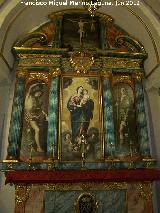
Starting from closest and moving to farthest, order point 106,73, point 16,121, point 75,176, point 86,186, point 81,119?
point 75,176 < point 86,186 < point 16,121 < point 81,119 < point 106,73

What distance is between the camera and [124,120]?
816 centimetres

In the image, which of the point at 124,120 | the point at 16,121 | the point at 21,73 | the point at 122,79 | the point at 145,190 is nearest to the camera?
the point at 145,190

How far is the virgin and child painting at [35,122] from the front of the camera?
24.8 ft

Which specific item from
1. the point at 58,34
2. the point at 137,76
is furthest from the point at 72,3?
the point at 137,76

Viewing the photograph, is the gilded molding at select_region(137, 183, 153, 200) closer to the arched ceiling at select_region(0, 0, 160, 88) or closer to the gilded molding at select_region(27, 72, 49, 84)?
the arched ceiling at select_region(0, 0, 160, 88)

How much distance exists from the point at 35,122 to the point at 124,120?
8.48 feet

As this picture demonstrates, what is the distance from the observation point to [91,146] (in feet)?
25.3

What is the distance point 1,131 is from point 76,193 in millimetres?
2809

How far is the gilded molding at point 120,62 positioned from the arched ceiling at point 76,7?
15.1 inches

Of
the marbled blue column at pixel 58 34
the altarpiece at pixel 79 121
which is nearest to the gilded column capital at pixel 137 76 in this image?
the altarpiece at pixel 79 121

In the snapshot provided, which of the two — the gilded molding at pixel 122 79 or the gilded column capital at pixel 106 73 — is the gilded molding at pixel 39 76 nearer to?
the gilded column capital at pixel 106 73

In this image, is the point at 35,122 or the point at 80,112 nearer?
the point at 35,122

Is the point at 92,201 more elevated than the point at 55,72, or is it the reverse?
the point at 55,72

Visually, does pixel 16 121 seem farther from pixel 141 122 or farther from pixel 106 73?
pixel 141 122
